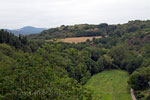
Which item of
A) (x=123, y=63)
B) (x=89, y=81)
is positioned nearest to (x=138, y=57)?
(x=123, y=63)

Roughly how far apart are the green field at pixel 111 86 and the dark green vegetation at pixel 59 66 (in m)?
2.70

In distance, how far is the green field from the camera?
40094 millimetres

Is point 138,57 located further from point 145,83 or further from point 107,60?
point 145,83

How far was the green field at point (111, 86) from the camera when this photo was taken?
4009cm

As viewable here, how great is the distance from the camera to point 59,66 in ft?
134

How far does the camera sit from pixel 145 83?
132ft

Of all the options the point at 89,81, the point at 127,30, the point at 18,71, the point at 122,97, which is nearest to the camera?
the point at 18,71

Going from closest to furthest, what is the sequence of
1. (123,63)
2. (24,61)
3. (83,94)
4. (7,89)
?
1. (7,89)
2. (83,94)
3. (24,61)
4. (123,63)

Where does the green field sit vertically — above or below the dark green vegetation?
below

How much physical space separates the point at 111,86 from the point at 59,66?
17.4 metres

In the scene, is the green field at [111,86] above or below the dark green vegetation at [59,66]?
below

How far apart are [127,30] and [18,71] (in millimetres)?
93855

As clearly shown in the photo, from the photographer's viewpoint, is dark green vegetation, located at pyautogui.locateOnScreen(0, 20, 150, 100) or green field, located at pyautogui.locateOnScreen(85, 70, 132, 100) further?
green field, located at pyautogui.locateOnScreen(85, 70, 132, 100)

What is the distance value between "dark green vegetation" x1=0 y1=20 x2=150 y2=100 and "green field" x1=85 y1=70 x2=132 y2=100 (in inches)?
106
